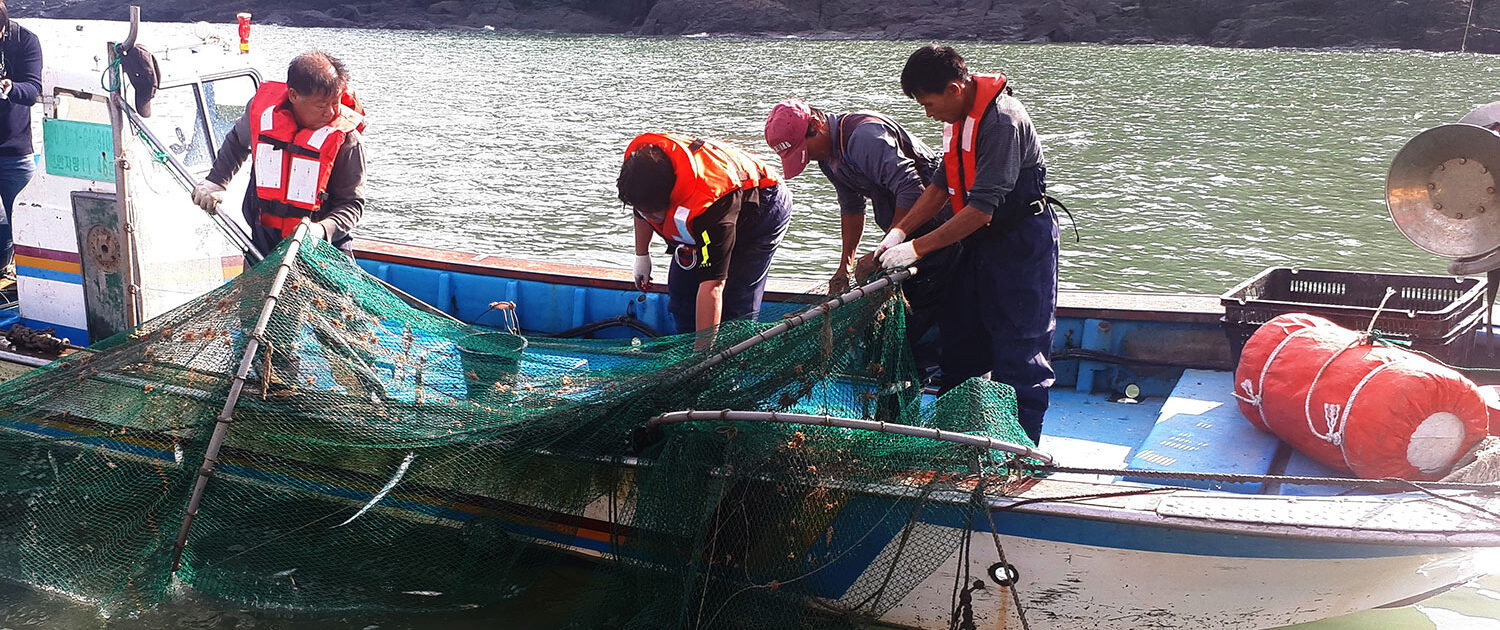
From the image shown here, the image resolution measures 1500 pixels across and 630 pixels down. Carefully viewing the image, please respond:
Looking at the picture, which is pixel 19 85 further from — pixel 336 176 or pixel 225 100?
pixel 336 176

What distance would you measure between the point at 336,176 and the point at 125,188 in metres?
1.04

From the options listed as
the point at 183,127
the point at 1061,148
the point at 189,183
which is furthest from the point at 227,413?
the point at 1061,148

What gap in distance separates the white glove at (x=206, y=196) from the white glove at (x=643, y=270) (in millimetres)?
1944

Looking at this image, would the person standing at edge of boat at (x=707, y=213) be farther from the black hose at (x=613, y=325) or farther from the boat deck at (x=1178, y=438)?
the boat deck at (x=1178, y=438)

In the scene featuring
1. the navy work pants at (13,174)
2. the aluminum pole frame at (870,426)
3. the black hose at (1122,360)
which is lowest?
the black hose at (1122,360)

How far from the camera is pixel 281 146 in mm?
5480

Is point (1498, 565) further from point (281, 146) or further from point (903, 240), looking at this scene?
point (281, 146)

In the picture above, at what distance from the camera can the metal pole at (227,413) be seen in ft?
14.8

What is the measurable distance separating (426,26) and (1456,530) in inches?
2578

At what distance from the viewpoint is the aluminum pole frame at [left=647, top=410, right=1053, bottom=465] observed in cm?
412

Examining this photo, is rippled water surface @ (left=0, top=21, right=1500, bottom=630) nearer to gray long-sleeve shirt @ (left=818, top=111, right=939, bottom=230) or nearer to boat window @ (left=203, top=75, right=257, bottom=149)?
boat window @ (left=203, top=75, right=257, bottom=149)

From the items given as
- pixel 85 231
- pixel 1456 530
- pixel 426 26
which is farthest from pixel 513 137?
pixel 426 26

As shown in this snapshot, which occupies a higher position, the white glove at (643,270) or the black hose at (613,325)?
the white glove at (643,270)

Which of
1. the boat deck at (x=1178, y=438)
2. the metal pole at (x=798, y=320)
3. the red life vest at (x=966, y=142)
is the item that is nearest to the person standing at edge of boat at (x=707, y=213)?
the metal pole at (x=798, y=320)
